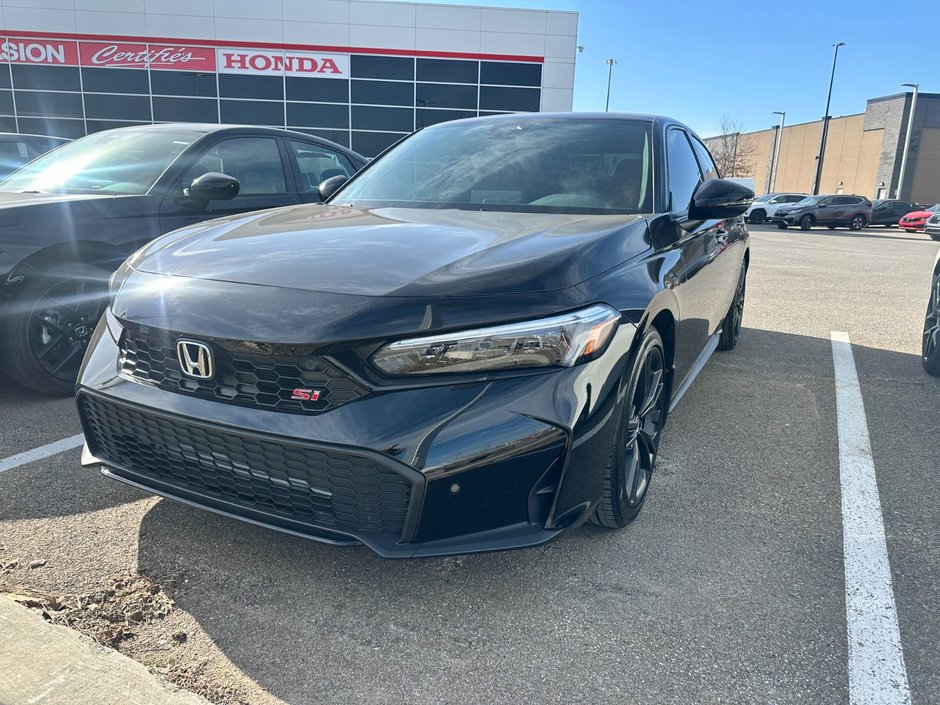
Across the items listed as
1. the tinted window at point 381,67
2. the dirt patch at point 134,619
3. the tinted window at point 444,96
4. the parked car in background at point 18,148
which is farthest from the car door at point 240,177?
the tinted window at point 381,67

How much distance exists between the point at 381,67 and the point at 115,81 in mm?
8974

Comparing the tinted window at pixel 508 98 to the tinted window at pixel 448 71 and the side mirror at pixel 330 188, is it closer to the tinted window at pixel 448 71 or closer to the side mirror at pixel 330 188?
the tinted window at pixel 448 71

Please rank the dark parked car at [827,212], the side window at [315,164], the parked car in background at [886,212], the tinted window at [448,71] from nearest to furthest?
1. the side window at [315,164]
2. the tinted window at [448,71]
3. the dark parked car at [827,212]
4. the parked car in background at [886,212]

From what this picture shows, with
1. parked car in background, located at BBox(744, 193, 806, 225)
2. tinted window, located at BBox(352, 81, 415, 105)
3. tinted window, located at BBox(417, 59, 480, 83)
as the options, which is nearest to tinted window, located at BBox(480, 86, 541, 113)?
tinted window, located at BBox(417, 59, 480, 83)

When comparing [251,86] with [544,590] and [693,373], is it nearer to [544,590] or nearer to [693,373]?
[693,373]

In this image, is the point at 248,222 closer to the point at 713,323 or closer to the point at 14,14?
the point at 713,323

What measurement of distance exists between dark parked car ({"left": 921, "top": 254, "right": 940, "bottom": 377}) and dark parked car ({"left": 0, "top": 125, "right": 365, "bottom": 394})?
4.73m

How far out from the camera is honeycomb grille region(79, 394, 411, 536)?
1.86 m

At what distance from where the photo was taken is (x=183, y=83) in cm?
2353

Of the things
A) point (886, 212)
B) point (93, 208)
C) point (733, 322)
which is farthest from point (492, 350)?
point (886, 212)

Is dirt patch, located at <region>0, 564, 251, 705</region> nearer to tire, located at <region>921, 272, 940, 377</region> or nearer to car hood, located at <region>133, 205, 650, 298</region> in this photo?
car hood, located at <region>133, 205, 650, 298</region>

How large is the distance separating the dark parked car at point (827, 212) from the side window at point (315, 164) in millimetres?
27750

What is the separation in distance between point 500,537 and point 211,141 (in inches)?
150

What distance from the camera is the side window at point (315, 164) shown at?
529 centimetres
